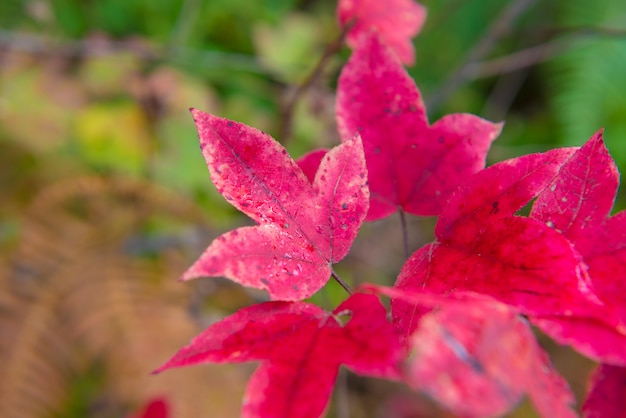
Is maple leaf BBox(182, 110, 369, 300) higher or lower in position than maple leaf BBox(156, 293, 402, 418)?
higher

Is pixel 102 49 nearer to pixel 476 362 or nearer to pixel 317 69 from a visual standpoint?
pixel 317 69

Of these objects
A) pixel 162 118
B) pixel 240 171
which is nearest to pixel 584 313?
pixel 240 171

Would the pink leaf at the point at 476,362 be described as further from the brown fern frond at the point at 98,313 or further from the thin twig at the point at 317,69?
the brown fern frond at the point at 98,313

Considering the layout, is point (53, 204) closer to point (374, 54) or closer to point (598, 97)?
point (374, 54)

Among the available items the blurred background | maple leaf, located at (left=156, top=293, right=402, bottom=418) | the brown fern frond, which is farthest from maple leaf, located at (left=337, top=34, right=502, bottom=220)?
the brown fern frond

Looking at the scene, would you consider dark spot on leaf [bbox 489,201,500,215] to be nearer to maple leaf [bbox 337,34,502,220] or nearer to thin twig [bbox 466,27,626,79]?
maple leaf [bbox 337,34,502,220]

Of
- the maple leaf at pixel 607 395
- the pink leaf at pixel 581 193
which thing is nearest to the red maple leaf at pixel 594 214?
the pink leaf at pixel 581 193
